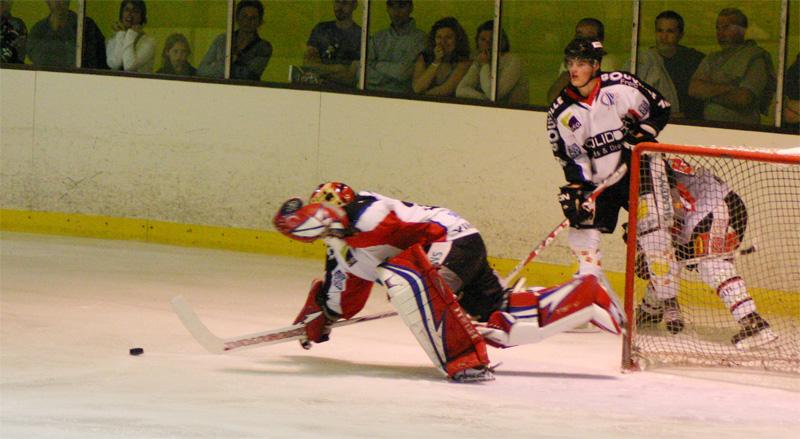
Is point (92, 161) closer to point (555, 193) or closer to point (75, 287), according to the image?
point (75, 287)

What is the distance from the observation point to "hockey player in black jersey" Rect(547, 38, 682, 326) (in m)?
5.45

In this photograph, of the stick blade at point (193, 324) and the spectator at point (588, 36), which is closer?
the stick blade at point (193, 324)

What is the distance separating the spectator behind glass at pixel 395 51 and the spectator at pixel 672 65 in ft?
4.36

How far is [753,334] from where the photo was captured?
528cm

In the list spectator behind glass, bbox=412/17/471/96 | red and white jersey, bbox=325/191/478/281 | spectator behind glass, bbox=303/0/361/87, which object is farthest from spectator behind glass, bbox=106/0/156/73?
red and white jersey, bbox=325/191/478/281

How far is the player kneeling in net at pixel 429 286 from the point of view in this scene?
4.43 m

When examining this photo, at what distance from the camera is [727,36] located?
6.58m

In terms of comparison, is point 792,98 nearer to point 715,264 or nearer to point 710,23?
point 710,23

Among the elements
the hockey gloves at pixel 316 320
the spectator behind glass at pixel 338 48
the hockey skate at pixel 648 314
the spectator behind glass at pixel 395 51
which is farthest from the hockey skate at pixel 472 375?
the spectator behind glass at pixel 338 48

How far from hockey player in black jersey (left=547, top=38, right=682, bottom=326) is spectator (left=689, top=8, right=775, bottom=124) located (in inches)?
46.1

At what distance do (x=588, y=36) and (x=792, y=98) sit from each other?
43.0 inches

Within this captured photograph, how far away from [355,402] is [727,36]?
331cm

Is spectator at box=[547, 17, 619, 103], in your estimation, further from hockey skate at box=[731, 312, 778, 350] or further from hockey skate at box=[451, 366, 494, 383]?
hockey skate at box=[451, 366, 494, 383]

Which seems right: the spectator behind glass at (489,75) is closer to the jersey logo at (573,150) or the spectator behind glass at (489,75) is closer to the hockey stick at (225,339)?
the jersey logo at (573,150)
